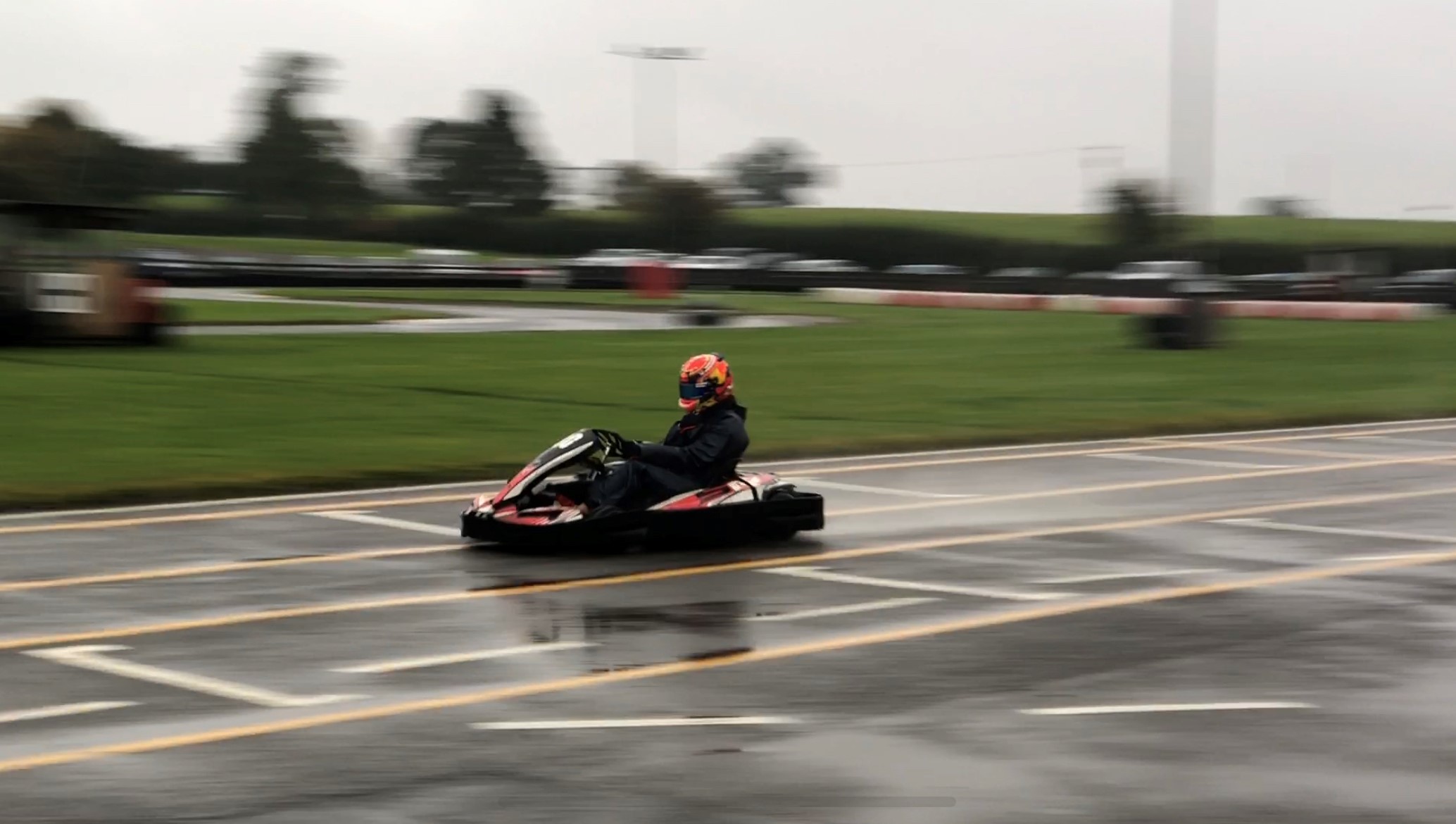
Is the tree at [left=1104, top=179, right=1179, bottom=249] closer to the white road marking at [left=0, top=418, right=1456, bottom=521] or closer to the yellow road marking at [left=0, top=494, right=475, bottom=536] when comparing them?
the white road marking at [left=0, top=418, right=1456, bottom=521]

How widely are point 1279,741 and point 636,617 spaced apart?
3.83 meters

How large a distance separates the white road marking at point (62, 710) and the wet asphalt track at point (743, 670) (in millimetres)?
24

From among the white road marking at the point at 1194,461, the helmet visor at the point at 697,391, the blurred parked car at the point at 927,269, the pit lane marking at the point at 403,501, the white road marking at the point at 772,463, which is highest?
the blurred parked car at the point at 927,269

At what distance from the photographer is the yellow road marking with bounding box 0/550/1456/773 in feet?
23.8

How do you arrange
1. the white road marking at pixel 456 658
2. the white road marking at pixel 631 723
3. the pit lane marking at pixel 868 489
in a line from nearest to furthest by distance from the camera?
the white road marking at pixel 631 723
the white road marking at pixel 456 658
the pit lane marking at pixel 868 489

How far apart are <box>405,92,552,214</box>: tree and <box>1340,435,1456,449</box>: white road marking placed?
9584 cm

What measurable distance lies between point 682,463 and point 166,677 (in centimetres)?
493

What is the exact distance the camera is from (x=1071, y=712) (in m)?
8.09

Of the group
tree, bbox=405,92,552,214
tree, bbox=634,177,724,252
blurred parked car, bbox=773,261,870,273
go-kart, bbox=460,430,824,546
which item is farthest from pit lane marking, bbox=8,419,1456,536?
tree, bbox=405,92,552,214

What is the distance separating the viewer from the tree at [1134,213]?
348 ft

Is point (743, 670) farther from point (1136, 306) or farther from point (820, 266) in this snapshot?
point (820, 266)

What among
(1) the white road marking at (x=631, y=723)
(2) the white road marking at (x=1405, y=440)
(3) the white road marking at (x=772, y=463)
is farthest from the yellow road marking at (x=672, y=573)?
(2) the white road marking at (x=1405, y=440)

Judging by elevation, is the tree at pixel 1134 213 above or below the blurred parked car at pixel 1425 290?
above

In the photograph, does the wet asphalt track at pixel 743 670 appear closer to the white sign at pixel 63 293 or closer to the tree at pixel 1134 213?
the white sign at pixel 63 293
